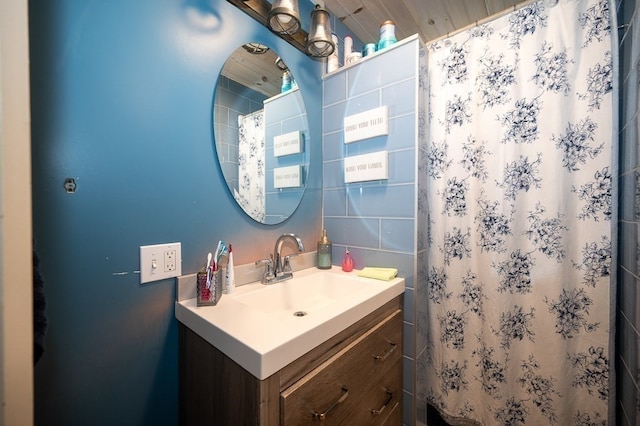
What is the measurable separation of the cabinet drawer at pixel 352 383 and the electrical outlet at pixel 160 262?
53 centimetres

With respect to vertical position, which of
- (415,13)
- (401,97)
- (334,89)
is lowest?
(401,97)

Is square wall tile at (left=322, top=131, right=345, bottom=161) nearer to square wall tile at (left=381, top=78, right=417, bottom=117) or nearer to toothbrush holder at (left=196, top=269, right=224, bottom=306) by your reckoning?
square wall tile at (left=381, top=78, right=417, bottom=117)

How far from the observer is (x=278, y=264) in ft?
3.53

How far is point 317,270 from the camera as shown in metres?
1.28

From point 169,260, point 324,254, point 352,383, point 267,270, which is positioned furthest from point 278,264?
point 352,383

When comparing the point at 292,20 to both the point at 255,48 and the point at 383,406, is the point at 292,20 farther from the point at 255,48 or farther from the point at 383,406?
the point at 383,406

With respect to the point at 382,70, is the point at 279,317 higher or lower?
lower

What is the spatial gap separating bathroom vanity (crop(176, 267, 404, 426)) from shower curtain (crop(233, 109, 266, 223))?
13.5 inches

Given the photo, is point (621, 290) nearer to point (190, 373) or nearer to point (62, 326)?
point (190, 373)

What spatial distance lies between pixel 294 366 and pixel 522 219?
1.05 meters

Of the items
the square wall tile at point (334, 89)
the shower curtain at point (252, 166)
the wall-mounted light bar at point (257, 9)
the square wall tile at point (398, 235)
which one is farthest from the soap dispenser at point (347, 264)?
the wall-mounted light bar at point (257, 9)

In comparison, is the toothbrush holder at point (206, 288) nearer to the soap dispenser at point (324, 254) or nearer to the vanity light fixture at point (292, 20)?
the soap dispenser at point (324, 254)

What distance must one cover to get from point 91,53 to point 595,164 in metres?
1.65

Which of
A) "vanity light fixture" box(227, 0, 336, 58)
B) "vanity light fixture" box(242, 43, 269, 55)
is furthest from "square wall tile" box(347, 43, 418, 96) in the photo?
"vanity light fixture" box(242, 43, 269, 55)
